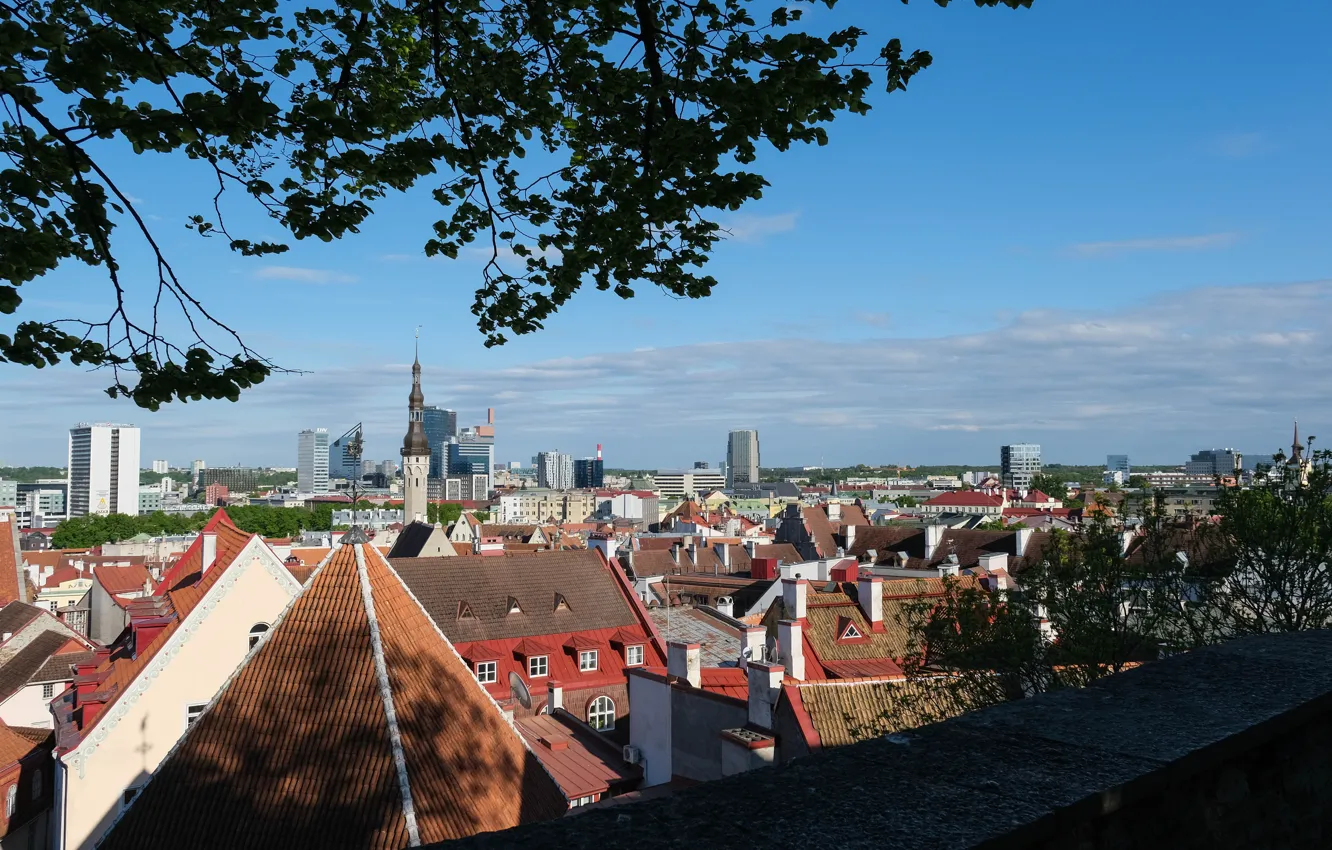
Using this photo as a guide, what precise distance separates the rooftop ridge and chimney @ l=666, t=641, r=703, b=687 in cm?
939

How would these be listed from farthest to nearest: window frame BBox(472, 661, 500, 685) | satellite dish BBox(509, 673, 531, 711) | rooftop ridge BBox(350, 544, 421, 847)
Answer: window frame BBox(472, 661, 500, 685) → satellite dish BBox(509, 673, 531, 711) → rooftop ridge BBox(350, 544, 421, 847)

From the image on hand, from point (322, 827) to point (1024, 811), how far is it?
826cm

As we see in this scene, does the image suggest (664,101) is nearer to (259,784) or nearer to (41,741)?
(259,784)

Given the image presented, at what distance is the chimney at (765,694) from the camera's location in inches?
690

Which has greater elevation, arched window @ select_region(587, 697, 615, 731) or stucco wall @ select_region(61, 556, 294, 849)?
stucco wall @ select_region(61, 556, 294, 849)

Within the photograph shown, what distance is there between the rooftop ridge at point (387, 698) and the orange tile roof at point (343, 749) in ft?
0.06

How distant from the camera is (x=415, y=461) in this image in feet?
337

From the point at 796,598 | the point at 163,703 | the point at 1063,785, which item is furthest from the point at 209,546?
the point at 1063,785

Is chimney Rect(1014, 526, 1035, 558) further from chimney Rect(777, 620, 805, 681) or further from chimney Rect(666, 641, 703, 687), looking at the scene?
chimney Rect(666, 641, 703, 687)

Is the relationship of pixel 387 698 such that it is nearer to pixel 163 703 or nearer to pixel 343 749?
pixel 343 749

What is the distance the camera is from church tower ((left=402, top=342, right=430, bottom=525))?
101 m

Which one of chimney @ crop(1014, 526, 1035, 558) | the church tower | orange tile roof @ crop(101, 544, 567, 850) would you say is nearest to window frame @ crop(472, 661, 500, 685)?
orange tile roof @ crop(101, 544, 567, 850)

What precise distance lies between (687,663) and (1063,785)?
696 inches

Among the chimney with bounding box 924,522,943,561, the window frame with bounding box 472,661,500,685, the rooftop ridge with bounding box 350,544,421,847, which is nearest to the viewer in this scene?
the rooftop ridge with bounding box 350,544,421,847
